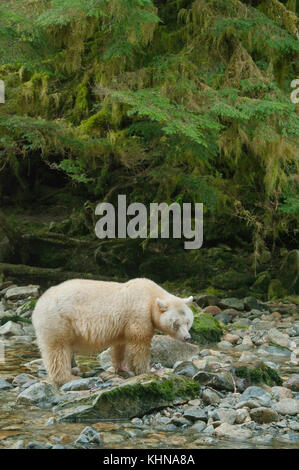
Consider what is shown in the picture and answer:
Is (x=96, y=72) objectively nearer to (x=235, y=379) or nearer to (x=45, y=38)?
(x=45, y=38)

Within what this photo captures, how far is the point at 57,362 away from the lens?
235 inches

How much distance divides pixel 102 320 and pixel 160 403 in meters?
1.13

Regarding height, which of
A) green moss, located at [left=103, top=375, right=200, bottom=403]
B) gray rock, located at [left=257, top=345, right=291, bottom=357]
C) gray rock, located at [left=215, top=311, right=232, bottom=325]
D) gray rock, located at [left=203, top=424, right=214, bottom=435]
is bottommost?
gray rock, located at [left=215, top=311, right=232, bottom=325]

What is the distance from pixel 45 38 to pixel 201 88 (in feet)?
10.9

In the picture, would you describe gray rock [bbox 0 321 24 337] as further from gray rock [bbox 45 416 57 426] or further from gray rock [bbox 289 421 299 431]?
gray rock [bbox 289 421 299 431]

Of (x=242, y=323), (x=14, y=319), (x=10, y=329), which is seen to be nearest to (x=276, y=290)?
(x=242, y=323)

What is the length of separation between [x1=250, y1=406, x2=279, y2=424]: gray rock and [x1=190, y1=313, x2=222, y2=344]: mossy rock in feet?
11.8

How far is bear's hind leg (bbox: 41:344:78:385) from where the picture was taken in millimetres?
5938

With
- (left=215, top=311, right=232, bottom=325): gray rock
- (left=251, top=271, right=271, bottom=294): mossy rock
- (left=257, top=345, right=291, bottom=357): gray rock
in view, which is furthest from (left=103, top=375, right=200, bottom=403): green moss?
(left=251, top=271, right=271, bottom=294): mossy rock

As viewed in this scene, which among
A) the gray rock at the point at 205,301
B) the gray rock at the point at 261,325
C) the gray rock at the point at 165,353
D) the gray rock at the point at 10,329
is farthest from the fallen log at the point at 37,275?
the gray rock at the point at 165,353

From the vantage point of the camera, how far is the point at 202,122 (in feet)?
30.6

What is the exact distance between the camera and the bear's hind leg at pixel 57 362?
5.94 m
